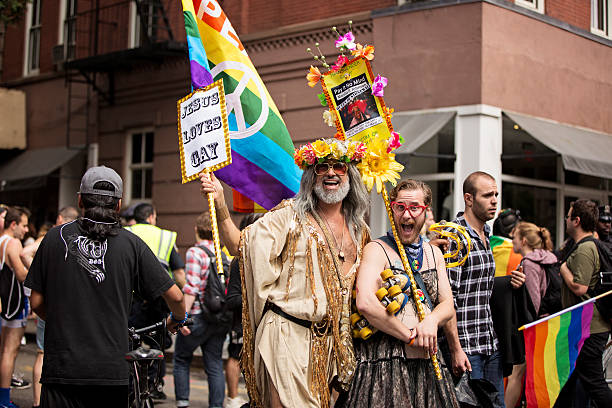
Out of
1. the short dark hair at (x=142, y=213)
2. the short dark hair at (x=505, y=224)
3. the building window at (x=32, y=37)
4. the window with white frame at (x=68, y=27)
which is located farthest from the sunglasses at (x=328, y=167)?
the building window at (x=32, y=37)

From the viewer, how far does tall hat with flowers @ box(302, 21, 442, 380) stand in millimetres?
4945

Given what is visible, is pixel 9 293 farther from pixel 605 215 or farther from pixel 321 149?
pixel 605 215

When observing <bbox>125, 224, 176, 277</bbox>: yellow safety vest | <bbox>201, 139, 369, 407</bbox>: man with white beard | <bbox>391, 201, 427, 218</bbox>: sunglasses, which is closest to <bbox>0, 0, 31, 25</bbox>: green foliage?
<bbox>125, 224, 176, 277</bbox>: yellow safety vest

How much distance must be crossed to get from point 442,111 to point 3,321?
7350 mm

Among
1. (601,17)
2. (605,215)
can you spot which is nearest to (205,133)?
(605,215)

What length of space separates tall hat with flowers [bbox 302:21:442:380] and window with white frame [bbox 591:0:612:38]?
1050cm

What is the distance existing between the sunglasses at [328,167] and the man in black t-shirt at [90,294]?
1165mm

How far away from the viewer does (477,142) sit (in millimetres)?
12344

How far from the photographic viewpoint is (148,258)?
455 centimetres

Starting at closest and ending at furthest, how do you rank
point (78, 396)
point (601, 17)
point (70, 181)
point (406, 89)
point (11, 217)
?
1. point (78, 396)
2. point (11, 217)
3. point (406, 89)
4. point (601, 17)
5. point (70, 181)

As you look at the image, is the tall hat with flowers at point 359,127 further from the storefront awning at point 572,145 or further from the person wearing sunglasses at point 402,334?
the storefront awning at point 572,145

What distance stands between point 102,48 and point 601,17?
34.8 ft

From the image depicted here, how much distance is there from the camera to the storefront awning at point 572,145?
12.0 metres

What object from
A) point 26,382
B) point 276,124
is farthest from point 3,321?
point 276,124
